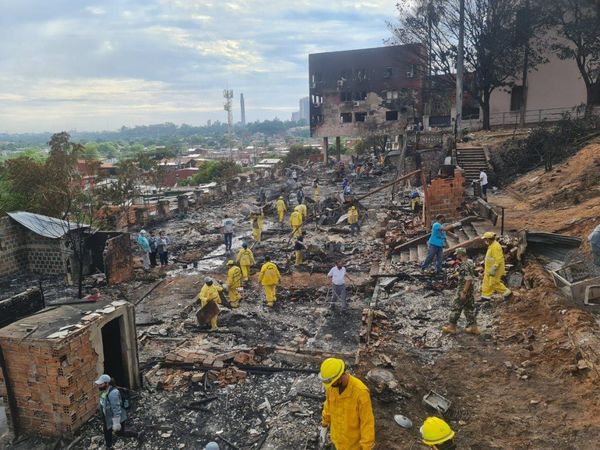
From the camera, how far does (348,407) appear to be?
12.9 feet

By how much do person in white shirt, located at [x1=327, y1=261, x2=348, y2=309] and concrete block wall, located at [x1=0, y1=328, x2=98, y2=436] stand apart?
5277mm

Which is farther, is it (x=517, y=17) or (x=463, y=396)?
(x=517, y=17)

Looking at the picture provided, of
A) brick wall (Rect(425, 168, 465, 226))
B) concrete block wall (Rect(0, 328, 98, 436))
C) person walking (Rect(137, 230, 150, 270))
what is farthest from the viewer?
person walking (Rect(137, 230, 150, 270))

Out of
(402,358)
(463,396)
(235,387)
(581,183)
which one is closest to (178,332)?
(235,387)

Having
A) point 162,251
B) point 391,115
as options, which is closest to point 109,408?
point 162,251

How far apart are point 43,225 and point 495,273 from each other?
13.9m

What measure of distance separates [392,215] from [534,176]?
5830 mm

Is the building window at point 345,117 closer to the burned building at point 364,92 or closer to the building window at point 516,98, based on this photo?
the burned building at point 364,92

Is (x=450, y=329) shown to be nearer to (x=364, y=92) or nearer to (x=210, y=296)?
(x=210, y=296)

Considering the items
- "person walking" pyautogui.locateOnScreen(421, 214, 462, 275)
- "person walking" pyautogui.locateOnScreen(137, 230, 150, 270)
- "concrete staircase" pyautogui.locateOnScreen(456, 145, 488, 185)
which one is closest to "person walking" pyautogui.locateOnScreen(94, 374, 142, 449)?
"person walking" pyautogui.locateOnScreen(421, 214, 462, 275)

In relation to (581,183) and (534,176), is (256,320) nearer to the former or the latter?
(581,183)

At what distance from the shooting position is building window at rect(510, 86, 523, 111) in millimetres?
28444

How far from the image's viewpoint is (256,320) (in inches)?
384

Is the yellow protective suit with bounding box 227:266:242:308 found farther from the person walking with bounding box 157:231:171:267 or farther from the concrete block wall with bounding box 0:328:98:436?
the person walking with bounding box 157:231:171:267
